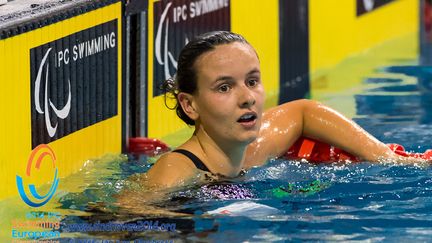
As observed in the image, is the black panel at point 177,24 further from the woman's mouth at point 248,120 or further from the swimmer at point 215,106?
the woman's mouth at point 248,120

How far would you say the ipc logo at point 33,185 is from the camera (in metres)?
5.35

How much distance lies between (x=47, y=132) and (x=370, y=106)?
3.00 metres

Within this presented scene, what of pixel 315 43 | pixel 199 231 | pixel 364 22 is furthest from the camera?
pixel 364 22

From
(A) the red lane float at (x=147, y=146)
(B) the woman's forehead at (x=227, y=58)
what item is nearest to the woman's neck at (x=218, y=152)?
(B) the woman's forehead at (x=227, y=58)

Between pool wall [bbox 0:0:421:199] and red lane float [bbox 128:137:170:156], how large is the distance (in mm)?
52

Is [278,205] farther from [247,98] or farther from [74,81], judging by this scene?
[74,81]

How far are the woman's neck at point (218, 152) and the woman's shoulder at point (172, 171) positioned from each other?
12 cm

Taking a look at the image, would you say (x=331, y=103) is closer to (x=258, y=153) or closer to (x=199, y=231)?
(x=258, y=153)

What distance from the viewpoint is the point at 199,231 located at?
4.60m

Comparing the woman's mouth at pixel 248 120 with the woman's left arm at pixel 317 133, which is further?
the woman's left arm at pixel 317 133

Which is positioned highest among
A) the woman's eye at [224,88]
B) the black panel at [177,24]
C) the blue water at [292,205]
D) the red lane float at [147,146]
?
the woman's eye at [224,88]

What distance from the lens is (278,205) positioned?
504cm

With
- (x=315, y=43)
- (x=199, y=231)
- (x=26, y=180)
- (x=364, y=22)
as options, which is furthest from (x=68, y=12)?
(x=364, y=22)

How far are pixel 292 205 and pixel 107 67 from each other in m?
1.77
